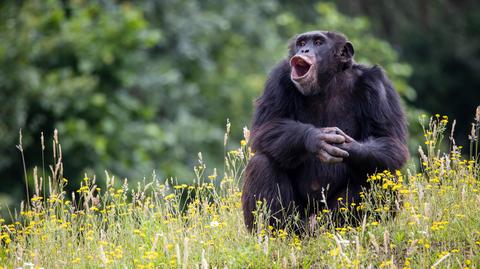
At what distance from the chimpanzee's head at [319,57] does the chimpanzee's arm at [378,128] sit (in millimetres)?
344

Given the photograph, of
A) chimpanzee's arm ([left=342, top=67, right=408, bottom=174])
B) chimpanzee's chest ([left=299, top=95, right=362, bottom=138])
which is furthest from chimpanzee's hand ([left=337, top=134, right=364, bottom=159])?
chimpanzee's chest ([left=299, top=95, right=362, bottom=138])

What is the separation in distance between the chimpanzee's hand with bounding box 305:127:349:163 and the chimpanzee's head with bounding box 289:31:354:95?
2.39 ft

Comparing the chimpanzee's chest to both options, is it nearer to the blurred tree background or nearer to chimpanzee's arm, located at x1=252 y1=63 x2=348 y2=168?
chimpanzee's arm, located at x1=252 y1=63 x2=348 y2=168

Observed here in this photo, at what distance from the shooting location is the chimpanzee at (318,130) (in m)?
9.05

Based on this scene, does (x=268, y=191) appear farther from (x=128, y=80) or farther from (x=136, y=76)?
(x=136, y=76)

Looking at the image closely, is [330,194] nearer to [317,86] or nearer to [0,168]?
[317,86]

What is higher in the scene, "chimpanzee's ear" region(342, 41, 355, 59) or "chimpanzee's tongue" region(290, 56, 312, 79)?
"chimpanzee's ear" region(342, 41, 355, 59)

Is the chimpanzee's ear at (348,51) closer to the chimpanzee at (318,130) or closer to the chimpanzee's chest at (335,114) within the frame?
the chimpanzee at (318,130)

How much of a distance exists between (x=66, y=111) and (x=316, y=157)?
11321 millimetres

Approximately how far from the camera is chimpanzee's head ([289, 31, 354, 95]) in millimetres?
9523

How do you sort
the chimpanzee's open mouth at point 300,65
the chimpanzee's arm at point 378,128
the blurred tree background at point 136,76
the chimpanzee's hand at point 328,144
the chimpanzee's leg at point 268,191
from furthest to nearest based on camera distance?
the blurred tree background at point 136,76 → the chimpanzee's open mouth at point 300,65 → the chimpanzee's leg at point 268,191 → the chimpanzee's arm at point 378,128 → the chimpanzee's hand at point 328,144

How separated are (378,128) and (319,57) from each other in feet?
3.26

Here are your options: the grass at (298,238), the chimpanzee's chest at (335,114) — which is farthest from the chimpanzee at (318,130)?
the grass at (298,238)

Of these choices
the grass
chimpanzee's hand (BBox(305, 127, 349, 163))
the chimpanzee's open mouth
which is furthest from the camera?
the chimpanzee's open mouth
